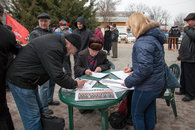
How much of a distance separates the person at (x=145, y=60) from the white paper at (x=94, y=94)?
24 centimetres

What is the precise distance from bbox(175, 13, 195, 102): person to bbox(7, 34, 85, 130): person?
2757mm

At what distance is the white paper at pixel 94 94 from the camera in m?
1.67

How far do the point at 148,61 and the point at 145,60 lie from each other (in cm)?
3

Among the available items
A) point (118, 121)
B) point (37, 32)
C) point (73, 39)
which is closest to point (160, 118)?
point (118, 121)

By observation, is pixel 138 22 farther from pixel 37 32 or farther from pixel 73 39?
pixel 37 32

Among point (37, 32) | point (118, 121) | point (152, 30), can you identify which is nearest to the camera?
point (152, 30)

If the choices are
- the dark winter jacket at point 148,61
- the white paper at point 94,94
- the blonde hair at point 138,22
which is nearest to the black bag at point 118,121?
the white paper at point 94,94

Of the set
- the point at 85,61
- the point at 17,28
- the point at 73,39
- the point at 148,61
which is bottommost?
the point at 85,61

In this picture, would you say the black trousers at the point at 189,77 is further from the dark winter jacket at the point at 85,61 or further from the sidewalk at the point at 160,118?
the dark winter jacket at the point at 85,61

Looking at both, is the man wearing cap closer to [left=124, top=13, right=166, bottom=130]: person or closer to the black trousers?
[left=124, top=13, right=166, bottom=130]: person

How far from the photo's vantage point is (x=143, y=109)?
182cm

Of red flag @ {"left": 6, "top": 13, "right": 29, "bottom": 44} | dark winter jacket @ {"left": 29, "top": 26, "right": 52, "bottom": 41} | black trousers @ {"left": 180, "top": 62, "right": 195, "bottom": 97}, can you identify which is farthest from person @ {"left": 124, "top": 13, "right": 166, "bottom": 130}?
red flag @ {"left": 6, "top": 13, "right": 29, "bottom": 44}

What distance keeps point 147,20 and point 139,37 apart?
0.69 ft

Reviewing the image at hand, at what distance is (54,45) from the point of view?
4.77 ft
